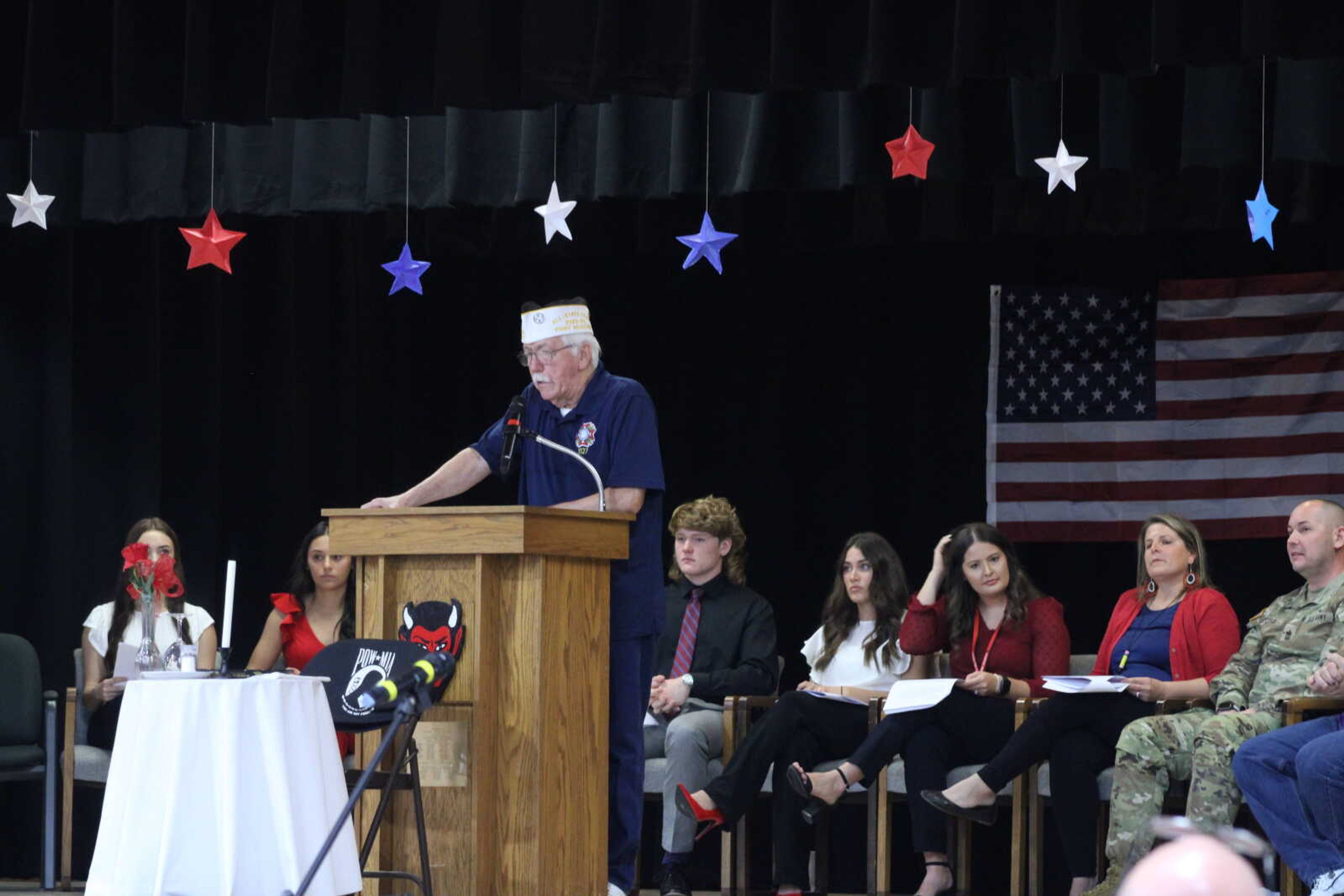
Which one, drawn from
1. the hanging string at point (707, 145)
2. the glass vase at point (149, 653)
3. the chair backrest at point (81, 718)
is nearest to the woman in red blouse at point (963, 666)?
the hanging string at point (707, 145)

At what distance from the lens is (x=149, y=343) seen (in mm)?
6664

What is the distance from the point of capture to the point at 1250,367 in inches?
238

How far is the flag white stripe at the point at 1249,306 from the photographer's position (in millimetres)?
5945

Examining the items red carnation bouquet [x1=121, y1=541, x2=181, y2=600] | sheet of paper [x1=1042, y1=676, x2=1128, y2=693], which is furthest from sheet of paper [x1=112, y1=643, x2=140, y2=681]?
sheet of paper [x1=1042, y1=676, x2=1128, y2=693]

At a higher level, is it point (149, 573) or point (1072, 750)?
point (149, 573)

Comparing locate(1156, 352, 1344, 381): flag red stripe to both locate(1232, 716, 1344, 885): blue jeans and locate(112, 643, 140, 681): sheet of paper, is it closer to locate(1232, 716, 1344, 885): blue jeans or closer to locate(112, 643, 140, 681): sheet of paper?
locate(1232, 716, 1344, 885): blue jeans

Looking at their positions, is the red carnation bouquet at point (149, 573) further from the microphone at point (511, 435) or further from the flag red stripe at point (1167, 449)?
the flag red stripe at point (1167, 449)

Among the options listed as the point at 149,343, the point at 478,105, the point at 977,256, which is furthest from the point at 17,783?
the point at 977,256

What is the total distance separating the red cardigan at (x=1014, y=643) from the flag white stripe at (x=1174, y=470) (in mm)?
813

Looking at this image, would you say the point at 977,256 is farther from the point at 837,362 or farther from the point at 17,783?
the point at 17,783

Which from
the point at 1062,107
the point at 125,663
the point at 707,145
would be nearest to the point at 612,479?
the point at 707,145

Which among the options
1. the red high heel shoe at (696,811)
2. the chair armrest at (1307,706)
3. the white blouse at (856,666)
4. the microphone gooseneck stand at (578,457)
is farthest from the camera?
the white blouse at (856,666)

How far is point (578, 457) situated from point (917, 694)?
170 cm

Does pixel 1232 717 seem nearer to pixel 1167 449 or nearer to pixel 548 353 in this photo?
pixel 1167 449
